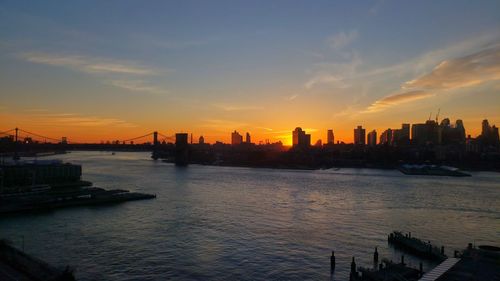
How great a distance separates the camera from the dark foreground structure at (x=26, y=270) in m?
11.6

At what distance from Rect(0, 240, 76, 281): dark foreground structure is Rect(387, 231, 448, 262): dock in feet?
43.3

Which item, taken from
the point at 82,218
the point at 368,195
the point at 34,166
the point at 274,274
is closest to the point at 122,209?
the point at 82,218

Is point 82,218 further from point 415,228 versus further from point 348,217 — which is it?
point 415,228

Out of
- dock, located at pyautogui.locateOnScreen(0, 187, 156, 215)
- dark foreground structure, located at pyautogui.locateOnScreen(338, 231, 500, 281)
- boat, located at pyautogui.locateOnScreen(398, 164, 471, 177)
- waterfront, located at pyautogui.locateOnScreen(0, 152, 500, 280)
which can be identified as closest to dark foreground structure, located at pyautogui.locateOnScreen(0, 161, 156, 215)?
dock, located at pyautogui.locateOnScreen(0, 187, 156, 215)

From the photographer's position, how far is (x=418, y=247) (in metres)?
18.3

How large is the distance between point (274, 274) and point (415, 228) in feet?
39.6

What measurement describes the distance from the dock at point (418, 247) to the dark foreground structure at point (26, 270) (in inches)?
520

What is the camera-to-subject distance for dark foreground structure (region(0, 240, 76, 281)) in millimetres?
11567

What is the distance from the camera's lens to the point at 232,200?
3391 centimetres

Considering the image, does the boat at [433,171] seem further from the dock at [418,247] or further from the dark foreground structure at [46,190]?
the dock at [418,247]

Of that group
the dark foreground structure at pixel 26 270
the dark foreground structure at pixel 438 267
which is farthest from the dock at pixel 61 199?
the dark foreground structure at pixel 438 267

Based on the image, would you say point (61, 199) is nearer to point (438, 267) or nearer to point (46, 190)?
point (46, 190)

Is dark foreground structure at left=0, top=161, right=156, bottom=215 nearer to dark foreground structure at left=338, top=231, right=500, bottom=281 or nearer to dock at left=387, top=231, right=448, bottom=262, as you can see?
dark foreground structure at left=338, top=231, right=500, bottom=281

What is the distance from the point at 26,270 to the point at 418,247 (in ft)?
48.1
